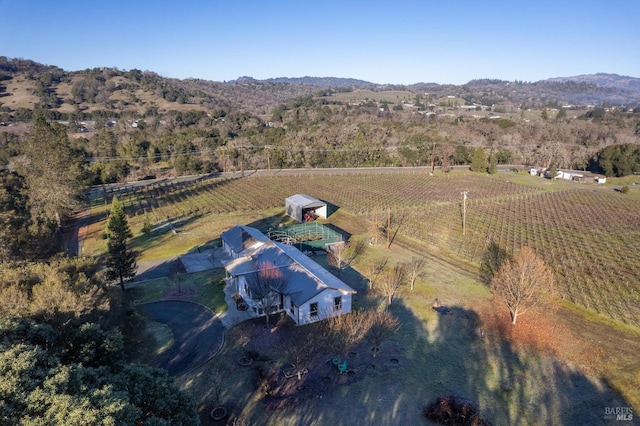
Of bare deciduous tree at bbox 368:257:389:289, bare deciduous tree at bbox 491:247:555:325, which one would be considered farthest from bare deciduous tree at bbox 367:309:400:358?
bare deciduous tree at bbox 491:247:555:325

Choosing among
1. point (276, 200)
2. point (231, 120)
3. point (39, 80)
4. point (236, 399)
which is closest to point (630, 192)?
point (276, 200)

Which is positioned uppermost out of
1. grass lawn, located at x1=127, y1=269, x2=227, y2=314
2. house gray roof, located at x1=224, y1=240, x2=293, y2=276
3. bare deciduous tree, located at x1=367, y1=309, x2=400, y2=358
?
house gray roof, located at x1=224, y1=240, x2=293, y2=276

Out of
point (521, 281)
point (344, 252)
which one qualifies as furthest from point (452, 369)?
point (344, 252)

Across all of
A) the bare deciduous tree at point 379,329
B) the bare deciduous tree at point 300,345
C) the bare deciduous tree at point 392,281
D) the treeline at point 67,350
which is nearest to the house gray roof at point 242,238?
the bare deciduous tree at point 392,281

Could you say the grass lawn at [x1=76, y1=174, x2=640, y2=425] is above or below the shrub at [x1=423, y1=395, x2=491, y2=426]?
below

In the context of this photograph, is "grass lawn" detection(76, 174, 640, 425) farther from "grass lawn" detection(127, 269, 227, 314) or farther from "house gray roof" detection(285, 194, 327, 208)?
"house gray roof" detection(285, 194, 327, 208)

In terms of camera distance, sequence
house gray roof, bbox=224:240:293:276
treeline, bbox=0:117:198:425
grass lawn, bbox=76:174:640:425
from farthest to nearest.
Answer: house gray roof, bbox=224:240:293:276 → grass lawn, bbox=76:174:640:425 → treeline, bbox=0:117:198:425
